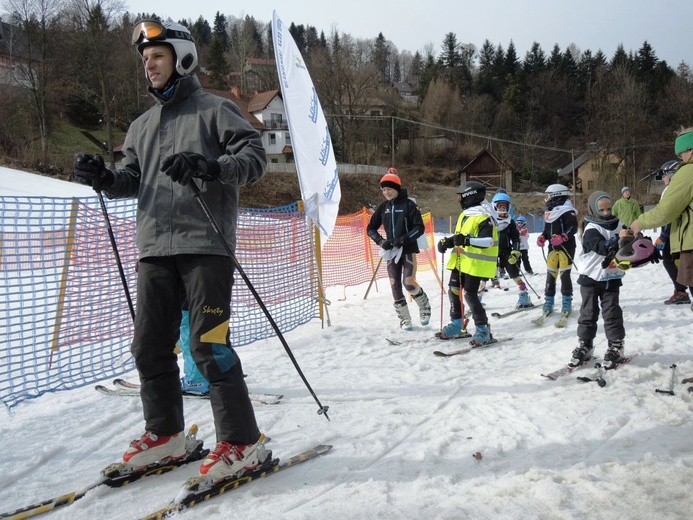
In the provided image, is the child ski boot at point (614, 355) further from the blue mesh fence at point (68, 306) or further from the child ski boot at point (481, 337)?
the blue mesh fence at point (68, 306)

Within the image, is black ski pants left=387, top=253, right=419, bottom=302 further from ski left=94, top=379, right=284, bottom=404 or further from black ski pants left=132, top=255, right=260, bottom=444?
black ski pants left=132, top=255, right=260, bottom=444

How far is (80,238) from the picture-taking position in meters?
4.84

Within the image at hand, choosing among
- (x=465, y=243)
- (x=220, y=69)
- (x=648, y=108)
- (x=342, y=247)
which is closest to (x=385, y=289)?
(x=342, y=247)

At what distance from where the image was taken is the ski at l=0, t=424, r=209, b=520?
2.34m

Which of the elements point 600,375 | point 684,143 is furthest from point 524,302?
point 684,143

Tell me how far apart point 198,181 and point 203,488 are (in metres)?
1.46

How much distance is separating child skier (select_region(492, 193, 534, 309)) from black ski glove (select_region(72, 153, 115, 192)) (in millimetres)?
6069

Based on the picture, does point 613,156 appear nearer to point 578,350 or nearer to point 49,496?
point 578,350

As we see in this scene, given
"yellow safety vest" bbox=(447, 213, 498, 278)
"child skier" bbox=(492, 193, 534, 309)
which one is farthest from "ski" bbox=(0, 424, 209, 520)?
"child skier" bbox=(492, 193, 534, 309)

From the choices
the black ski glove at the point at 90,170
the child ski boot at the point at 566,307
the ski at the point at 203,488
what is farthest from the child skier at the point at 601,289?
the black ski glove at the point at 90,170

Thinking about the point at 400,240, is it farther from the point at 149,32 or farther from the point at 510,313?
the point at 149,32

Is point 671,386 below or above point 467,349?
above

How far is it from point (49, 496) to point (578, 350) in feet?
13.3

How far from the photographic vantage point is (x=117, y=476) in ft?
8.45
